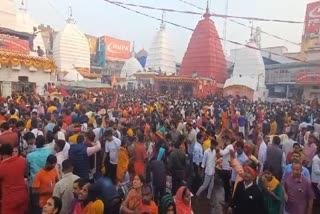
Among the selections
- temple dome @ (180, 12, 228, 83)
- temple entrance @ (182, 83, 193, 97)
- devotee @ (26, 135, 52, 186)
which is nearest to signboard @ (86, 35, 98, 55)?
temple dome @ (180, 12, 228, 83)

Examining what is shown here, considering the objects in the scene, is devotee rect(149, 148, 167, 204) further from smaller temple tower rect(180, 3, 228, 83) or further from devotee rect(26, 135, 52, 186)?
smaller temple tower rect(180, 3, 228, 83)

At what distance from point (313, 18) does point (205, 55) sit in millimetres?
14544

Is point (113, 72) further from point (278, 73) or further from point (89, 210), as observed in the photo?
point (89, 210)

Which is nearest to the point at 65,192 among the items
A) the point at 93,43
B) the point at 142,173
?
the point at 142,173

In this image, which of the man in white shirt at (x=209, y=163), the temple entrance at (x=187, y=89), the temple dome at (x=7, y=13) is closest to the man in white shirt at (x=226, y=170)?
the man in white shirt at (x=209, y=163)

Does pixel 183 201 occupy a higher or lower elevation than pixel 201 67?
lower

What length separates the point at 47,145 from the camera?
5.34 meters

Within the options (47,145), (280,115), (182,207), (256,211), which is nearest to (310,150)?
(256,211)

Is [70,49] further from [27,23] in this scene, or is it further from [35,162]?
[35,162]

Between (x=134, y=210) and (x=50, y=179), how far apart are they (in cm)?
115

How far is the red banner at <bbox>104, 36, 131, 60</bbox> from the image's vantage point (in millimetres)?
63209

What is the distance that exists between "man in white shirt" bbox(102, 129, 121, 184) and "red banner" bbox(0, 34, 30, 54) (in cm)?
1301

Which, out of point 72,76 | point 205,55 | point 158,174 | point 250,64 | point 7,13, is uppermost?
point 7,13

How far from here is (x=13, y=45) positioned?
56.4ft
